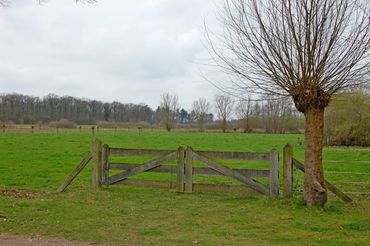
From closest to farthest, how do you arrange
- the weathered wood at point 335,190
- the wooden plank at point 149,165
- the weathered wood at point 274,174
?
the weathered wood at point 335,190
the weathered wood at point 274,174
the wooden plank at point 149,165

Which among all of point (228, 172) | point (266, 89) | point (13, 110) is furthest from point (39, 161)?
point (13, 110)

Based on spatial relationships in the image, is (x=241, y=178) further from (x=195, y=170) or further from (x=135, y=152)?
(x=135, y=152)

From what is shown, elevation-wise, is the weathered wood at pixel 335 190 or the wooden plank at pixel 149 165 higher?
the wooden plank at pixel 149 165

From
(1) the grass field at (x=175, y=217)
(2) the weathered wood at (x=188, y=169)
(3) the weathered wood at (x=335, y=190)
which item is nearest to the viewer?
(1) the grass field at (x=175, y=217)

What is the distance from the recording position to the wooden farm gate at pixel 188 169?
38.9 feet

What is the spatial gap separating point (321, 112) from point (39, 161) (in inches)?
674

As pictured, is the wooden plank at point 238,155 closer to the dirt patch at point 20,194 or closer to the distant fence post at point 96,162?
the distant fence post at point 96,162

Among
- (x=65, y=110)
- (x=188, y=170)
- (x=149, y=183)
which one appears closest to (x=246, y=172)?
(x=188, y=170)

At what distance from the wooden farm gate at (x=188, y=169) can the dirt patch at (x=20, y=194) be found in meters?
1.79

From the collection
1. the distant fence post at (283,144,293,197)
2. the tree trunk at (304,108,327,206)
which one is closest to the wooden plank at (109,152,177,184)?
the distant fence post at (283,144,293,197)

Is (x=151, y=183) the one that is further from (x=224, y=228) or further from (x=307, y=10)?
(x=307, y=10)

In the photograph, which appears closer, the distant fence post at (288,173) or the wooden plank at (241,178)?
the distant fence post at (288,173)

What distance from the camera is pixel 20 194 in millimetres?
12273

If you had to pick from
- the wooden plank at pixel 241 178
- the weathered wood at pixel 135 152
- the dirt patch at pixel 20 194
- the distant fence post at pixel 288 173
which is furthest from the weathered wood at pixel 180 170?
the dirt patch at pixel 20 194
